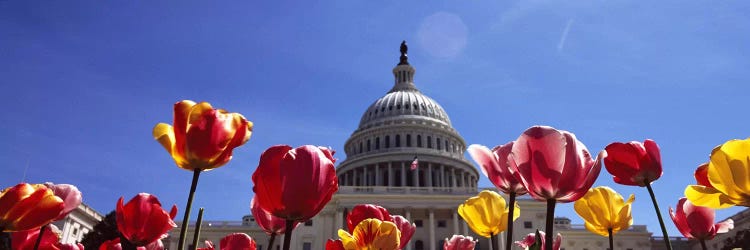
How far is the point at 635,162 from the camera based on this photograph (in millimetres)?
3143

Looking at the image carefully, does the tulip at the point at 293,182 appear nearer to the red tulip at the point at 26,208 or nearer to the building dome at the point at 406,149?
the red tulip at the point at 26,208

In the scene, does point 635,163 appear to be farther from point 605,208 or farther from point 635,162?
point 605,208

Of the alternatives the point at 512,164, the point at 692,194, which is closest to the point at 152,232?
the point at 512,164

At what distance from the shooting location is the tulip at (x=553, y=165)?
84.9 inches

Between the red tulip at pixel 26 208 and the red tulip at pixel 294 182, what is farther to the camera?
the red tulip at pixel 26 208

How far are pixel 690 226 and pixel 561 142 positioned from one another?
6.50ft

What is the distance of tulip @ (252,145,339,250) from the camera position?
7.22 ft

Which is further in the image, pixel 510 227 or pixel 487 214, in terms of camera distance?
pixel 487 214

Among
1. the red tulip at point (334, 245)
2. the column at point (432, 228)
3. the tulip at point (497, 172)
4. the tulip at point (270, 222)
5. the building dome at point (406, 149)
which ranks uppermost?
the building dome at point (406, 149)

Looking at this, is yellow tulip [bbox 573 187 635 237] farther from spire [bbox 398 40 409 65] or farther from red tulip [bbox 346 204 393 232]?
spire [bbox 398 40 409 65]

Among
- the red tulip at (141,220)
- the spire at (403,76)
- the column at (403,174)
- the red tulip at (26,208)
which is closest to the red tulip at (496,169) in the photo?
the red tulip at (141,220)

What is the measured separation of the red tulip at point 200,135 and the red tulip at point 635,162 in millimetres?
2131

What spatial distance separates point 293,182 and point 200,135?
0.48 metres

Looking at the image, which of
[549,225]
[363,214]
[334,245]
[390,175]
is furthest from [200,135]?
[390,175]
